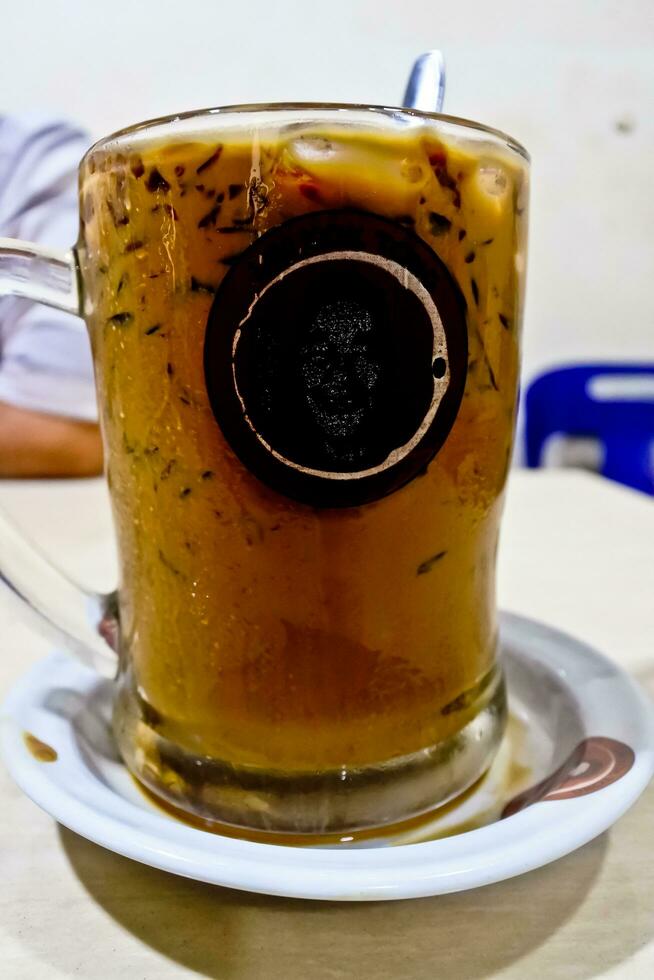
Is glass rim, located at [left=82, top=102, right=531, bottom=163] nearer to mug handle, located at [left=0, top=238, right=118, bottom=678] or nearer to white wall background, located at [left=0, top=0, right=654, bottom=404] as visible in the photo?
mug handle, located at [left=0, top=238, right=118, bottom=678]

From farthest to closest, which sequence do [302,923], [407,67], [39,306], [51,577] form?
1. [407,67]
2. [39,306]
3. [51,577]
4. [302,923]

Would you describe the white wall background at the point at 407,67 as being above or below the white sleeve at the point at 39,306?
above

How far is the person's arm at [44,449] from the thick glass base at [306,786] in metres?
1.60

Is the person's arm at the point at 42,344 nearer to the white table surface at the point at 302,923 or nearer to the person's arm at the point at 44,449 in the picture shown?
the person's arm at the point at 44,449

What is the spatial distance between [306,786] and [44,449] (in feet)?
5.68

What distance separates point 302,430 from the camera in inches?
14.4

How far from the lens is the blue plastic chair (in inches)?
93.0

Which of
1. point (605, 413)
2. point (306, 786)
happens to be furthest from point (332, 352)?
point (605, 413)

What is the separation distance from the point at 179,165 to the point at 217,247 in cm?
4

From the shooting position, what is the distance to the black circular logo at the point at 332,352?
35 centimetres

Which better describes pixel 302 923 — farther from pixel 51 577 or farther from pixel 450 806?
pixel 51 577

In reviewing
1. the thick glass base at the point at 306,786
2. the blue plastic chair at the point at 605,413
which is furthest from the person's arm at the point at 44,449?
the thick glass base at the point at 306,786

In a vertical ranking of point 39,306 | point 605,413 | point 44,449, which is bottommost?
point 605,413

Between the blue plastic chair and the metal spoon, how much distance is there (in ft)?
6.60
